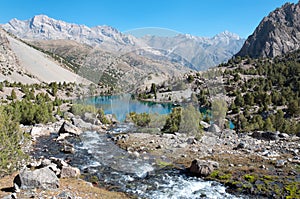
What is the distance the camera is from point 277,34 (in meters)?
142

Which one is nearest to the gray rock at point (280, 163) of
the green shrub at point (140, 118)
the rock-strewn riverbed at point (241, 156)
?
the rock-strewn riverbed at point (241, 156)

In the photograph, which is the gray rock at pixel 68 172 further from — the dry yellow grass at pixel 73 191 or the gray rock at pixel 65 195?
the gray rock at pixel 65 195

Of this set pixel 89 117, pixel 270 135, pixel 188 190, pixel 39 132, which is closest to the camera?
pixel 188 190

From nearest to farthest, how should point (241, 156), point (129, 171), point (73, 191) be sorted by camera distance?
point (73, 191) < point (129, 171) < point (241, 156)

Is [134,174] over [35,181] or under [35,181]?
under

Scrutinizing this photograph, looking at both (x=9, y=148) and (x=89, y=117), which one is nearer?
(x=9, y=148)

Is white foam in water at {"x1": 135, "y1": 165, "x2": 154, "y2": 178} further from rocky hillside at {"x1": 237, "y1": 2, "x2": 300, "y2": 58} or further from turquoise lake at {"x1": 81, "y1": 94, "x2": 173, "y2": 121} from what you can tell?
rocky hillside at {"x1": 237, "y1": 2, "x2": 300, "y2": 58}

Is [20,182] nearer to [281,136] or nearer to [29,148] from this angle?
[29,148]

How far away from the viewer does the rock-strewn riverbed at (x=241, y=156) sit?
51.1 feet

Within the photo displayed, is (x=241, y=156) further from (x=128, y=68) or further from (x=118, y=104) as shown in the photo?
(x=128, y=68)

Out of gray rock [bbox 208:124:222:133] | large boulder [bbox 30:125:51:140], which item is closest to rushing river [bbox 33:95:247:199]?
large boulder [bbox 30:125:51:140]

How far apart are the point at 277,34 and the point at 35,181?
15300 centimetres

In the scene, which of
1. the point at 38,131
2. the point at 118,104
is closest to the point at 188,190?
the point at 118,104

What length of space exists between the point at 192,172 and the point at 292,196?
582 centimetres
